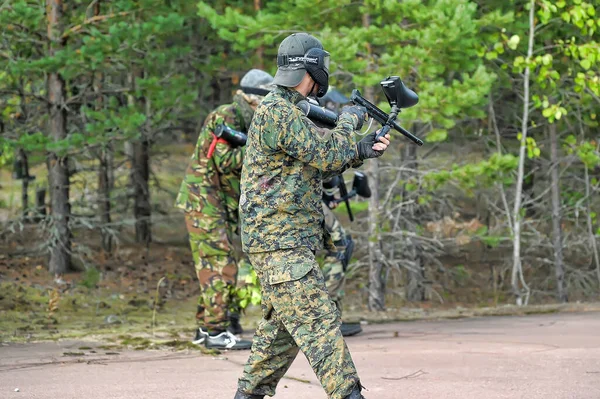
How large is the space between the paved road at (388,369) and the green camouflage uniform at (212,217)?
470mm

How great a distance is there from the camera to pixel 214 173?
7.68 metres

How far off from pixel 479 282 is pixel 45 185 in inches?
303

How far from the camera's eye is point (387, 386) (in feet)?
19.5

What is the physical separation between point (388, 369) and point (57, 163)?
7533mm

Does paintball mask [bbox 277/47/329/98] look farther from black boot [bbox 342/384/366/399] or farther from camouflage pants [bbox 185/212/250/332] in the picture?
camouflage pants [bbox 185/212/250/332]

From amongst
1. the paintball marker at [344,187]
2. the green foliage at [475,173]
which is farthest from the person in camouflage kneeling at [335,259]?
the green foliage at [475,173]

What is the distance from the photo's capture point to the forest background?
1048cm

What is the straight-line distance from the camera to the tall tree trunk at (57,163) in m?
12.4

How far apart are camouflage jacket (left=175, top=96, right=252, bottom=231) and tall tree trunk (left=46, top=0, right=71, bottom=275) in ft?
16.9

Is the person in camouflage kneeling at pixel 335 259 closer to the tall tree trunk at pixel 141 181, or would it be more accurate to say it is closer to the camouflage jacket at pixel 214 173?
the camouflage jacket at pixel 214 173

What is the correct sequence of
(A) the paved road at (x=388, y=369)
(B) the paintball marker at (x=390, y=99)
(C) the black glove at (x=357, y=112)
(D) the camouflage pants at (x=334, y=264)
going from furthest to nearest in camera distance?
1. (D) the camouflage pants at (x=334, y=264)
2. (A) the paved road at (x=388, y=369)
3. (B) the paintball marker at (x=390, y=99)
4. (C) the black glove at (x=357, y=112)

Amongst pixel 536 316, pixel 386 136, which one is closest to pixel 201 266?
pixel 386 136

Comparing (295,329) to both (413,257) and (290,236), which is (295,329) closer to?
(290,236)

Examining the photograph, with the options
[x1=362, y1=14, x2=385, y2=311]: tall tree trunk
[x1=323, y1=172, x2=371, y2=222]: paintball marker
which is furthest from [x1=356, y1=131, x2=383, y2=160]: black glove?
[x1=362, y1=14, x2=385, y2=311]: tall tree trunk
